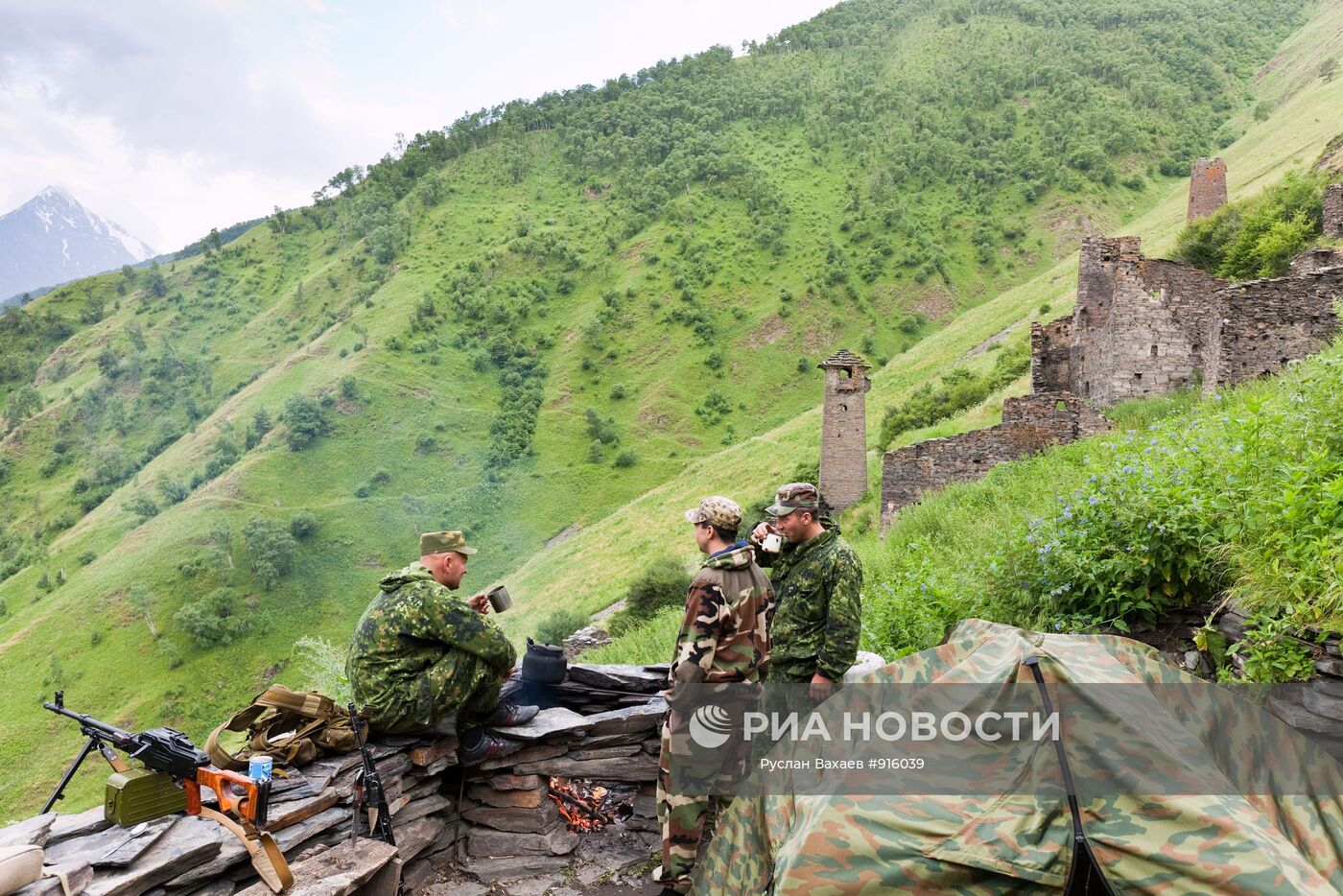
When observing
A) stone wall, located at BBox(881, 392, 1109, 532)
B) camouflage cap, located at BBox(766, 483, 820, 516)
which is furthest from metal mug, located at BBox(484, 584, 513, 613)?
stone wall, located at BBox(881, 392, 1109, 532)

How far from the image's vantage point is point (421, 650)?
16.3 feet

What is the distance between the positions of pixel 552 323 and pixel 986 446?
91.4 meters

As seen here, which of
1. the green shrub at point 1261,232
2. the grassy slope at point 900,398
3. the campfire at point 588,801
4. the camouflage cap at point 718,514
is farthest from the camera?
the grassy slope at point 900,398

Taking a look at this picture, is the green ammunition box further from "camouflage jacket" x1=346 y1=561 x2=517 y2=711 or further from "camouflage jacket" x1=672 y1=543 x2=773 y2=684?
"camouflage jacket" x1=672 y1=543 x2=773 y2=684

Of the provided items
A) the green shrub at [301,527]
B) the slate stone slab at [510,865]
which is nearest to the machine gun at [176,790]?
the slate stone slab at [510,865]

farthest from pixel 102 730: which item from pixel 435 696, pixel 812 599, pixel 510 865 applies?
pixel 812 599

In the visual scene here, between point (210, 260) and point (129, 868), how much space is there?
16198 cm

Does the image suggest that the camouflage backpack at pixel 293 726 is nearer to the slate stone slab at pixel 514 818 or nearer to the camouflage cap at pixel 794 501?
the slate stone slab at pixel 514 818

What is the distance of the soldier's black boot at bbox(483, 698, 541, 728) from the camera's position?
5.62 m

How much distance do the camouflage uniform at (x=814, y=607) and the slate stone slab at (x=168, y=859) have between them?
327cm

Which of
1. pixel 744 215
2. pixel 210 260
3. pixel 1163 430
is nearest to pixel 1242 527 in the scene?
pixel 1163 430

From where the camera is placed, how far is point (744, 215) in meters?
113

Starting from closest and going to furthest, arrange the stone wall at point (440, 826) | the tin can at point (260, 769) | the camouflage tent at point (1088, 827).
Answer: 1. the camouflage tent at point (1088, 827)
2. the stone wall at point (440, 826)
3. the tin can at point (260, 769)

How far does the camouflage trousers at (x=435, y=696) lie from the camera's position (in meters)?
4.89
